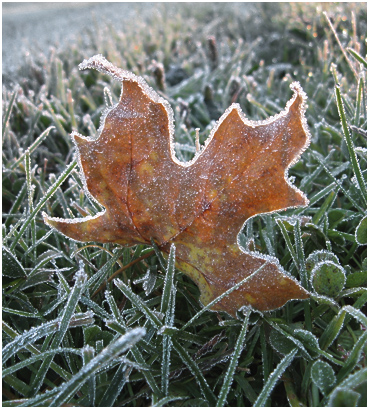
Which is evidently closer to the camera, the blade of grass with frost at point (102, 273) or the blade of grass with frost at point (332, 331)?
the blade of grass with frost at point (332, 331)

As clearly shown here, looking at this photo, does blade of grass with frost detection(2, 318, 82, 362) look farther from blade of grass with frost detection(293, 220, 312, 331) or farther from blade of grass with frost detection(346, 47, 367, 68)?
blade of grass with frost detection(346, 47, 367, 68)

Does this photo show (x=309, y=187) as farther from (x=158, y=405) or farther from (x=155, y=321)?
(x=158, y=405)

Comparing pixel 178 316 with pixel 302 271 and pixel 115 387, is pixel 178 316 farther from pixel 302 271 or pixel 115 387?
pixel 302 271

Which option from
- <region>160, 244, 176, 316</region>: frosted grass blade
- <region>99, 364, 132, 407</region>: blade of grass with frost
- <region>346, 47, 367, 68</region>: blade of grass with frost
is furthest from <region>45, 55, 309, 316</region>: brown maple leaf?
<region>346, 47, 367, 68</region>: blade of grass with frost

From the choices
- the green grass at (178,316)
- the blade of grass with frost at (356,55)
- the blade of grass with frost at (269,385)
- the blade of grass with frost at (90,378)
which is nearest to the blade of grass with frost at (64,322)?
the green grass at (178,316)

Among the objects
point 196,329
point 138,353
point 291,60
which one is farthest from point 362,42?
point 138,353

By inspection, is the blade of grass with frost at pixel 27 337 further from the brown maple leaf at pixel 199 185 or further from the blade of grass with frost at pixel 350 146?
the blade of grass with frost at pixel 350 146

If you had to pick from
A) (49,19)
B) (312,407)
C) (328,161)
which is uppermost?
(49,19)

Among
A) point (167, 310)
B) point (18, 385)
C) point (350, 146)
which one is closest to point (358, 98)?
point (350, 146)
